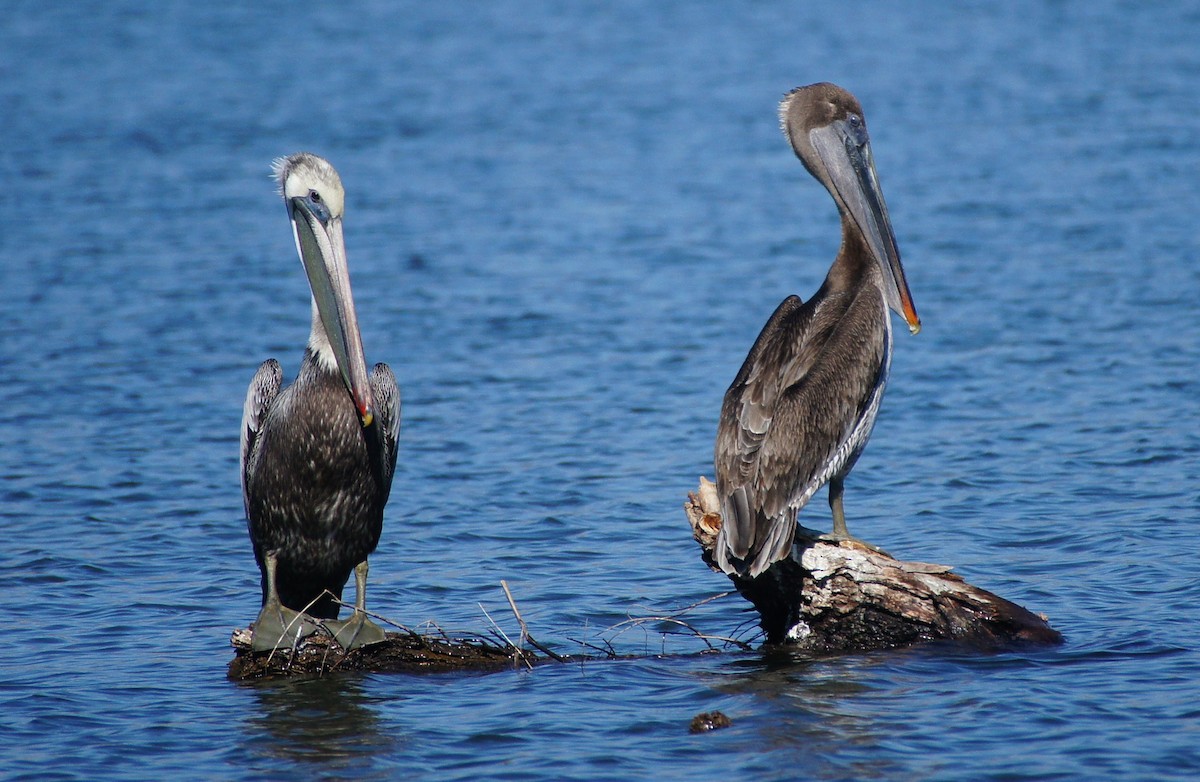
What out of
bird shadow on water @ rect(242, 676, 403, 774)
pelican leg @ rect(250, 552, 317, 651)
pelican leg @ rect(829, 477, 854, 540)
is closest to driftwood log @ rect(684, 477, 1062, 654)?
pelican leg @ rect(829, 477, 854, 540)

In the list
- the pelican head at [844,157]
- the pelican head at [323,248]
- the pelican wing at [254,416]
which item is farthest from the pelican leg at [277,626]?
the pelican head at [844,157]

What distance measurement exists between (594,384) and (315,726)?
5.74 meters

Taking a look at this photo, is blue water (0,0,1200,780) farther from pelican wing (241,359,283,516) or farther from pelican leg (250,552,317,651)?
pelican wing (241,359,283,516)

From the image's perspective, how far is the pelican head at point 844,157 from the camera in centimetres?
696

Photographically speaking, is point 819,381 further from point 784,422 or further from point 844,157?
point 844,157

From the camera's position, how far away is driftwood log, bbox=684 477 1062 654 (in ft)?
20.0

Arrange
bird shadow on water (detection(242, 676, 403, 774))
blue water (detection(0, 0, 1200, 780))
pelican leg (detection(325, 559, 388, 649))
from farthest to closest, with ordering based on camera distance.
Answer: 1. pelican leg (detection(325, 559, 388, 649))
2. blue water (detection(0, 0, 1200, 780))
3. bird shadow on water (detection(242, 676, 403, 774))

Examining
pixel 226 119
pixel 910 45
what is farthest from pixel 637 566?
pixel 910 45

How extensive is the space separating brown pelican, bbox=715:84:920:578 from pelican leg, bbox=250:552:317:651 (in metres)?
1.69

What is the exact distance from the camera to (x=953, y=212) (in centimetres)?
1619

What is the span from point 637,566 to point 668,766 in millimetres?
2462

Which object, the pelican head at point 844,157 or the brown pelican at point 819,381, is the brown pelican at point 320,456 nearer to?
the brown pelican at point 819,381

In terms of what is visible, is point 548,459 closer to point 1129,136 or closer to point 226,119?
point 1129,136

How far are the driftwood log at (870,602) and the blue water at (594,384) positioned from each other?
0.43 feet
